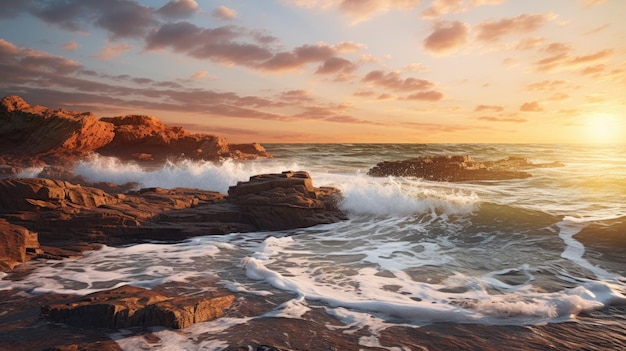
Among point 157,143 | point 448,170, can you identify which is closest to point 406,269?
point 448,170

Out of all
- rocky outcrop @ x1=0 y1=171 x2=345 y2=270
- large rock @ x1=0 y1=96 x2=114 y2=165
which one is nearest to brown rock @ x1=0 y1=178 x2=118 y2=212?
rocky outcrop @ x1=0 y1=171 x2=345 y2=270

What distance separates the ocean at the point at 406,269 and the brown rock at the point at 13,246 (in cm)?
39

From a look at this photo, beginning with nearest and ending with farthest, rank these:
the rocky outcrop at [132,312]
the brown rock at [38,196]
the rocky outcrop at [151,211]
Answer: the rocky outcrop at [132,312], the rocky outcrop at [151,211], the brown rock at [38,196]

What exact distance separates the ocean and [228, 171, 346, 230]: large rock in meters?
0.47

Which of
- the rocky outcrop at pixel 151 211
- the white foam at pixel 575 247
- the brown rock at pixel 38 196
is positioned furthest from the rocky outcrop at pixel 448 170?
the brown rock at pixel 38 196

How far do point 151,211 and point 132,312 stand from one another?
6552mm

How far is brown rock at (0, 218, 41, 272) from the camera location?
7.10 m

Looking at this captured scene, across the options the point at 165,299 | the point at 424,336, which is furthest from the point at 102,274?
Result: the point at 424,336

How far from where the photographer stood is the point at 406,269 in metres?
7.62

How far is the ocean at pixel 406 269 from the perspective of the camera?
16.2ft

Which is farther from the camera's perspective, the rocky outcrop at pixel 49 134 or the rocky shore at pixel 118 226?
the rocky outcrop at pixel 49 134

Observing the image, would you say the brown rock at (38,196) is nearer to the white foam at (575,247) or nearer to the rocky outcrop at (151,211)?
the rocky outcrop at (151,211)

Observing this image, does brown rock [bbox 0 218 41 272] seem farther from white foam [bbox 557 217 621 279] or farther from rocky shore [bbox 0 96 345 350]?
white foam [bbox 557 217 621 279]

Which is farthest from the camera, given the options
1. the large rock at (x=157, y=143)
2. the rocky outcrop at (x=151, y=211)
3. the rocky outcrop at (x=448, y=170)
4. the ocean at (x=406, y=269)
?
the large rock at (x=157, y=143)
